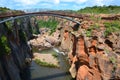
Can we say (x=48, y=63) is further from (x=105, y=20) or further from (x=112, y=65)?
(x=112, y=65)

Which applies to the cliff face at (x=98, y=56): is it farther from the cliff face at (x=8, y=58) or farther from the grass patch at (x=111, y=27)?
the cliff face at (x=8, y=58)

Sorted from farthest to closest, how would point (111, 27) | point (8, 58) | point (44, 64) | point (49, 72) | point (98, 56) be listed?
1. point (44, 64)
2. point (49, 72)
3. point (8, 58)
4. point (111, 27)
5. point (98, 56)

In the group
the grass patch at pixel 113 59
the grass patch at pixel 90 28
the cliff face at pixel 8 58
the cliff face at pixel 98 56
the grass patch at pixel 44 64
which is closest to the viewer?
the grass patch at pixel 113 59

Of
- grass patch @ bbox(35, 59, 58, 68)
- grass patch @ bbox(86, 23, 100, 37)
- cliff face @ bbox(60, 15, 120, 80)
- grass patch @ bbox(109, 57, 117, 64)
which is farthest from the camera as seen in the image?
grass patch @ bbox(35, 59, 58, 68)

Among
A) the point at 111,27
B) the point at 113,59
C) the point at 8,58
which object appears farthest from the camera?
the point at 8,58

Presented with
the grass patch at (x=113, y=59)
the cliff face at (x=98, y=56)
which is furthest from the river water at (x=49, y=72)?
the grass patch at (x=113, y=59)

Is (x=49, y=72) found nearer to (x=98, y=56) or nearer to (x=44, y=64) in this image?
(x=44, y=64)

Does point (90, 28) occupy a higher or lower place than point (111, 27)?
lower

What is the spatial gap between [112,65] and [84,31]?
1124 cm

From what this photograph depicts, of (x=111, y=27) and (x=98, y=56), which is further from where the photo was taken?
(x=111, y=27)

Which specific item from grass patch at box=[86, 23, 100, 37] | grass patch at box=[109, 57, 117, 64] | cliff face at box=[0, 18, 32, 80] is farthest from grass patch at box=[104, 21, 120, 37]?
cliff face at box=[0, 18, 32, 80]

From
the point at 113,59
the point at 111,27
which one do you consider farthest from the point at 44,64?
the point at 113,59

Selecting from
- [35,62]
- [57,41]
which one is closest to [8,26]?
[35,62]

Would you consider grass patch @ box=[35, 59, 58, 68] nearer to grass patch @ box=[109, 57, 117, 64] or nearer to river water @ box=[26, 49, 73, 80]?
river water @ box=[26, 49, 73, 80]
